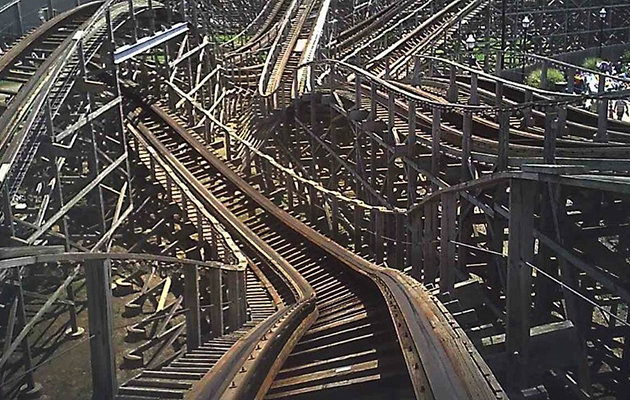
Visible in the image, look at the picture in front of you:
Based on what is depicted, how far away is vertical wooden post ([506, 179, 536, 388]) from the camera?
624 cm

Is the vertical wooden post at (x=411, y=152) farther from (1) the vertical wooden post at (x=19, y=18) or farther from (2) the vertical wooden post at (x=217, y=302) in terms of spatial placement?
(1) the vertical wooden post at (x=19, y=18)

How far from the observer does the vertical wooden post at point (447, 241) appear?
8.08 metres

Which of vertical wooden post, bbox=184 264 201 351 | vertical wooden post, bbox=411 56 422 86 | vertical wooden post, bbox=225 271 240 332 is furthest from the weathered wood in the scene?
vertical wooden post, bbox=411 56 422 86

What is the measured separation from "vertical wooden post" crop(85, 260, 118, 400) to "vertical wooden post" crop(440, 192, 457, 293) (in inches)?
178

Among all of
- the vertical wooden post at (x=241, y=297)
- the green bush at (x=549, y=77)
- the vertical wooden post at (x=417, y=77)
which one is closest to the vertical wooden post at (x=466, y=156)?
the vertical wooden post at (x=241, y=297)

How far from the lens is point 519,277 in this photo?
6324 mm

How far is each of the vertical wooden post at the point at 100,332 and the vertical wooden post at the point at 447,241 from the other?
14.8 feet

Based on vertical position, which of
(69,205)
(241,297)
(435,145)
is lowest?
(241,297)

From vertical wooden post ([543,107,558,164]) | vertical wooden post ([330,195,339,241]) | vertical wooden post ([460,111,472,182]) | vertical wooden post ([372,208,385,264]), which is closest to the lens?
vertical wooden post ([543,107,558,164])

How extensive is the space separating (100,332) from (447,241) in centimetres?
459

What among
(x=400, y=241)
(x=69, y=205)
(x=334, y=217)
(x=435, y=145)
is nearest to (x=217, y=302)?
(x=69, y=205)

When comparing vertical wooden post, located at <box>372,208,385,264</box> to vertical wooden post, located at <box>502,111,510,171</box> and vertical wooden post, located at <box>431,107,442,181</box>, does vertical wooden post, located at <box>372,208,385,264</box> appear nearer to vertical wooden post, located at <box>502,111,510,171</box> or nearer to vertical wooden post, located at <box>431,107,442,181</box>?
vertical wooden post, located at <box>431,107,442,181</box>

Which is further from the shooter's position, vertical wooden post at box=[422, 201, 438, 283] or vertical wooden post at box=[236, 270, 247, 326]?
vertical wooden post at box=[422, 201, 438, 283]

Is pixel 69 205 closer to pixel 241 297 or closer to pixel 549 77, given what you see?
pixel 241 297
